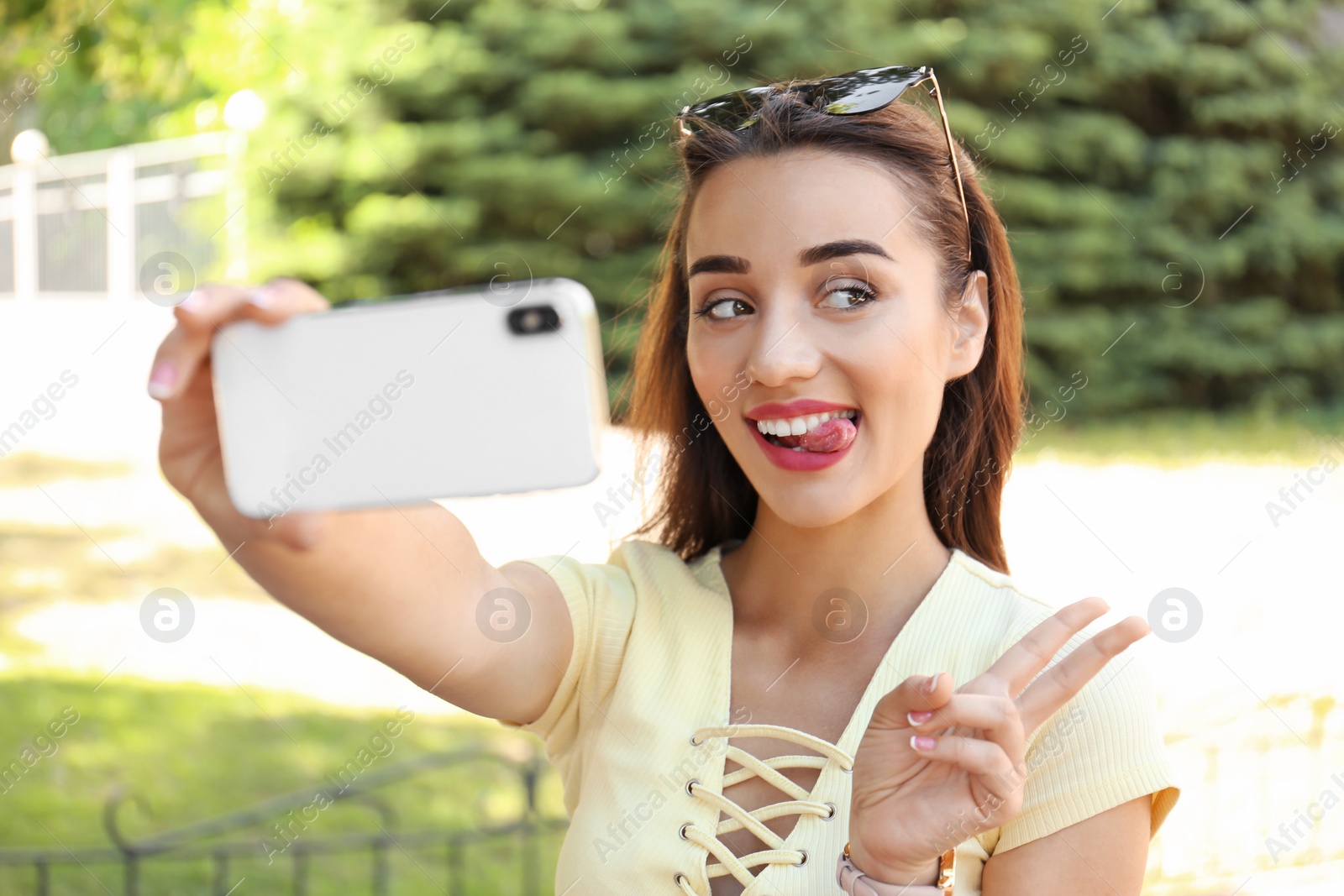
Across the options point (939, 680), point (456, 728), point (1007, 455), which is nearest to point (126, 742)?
point (456, 728)

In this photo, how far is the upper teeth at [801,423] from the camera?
1.54 metres

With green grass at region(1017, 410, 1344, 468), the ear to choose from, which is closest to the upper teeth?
the ear

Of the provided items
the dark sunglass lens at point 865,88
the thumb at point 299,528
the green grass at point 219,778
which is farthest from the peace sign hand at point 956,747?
the green grass at point 219,778

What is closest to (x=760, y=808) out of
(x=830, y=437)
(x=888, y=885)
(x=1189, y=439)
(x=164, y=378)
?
(x=888, y=885)

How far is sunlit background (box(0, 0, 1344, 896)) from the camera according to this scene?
410 centimetres

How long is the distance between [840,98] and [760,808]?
0.96m

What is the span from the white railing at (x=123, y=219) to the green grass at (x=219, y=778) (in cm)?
769

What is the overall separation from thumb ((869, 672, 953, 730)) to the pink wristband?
153 millimetres

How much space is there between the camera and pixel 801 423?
1.54 metres

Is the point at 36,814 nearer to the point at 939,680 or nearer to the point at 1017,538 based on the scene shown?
the point at 939,680

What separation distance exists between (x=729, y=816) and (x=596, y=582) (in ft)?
1.21

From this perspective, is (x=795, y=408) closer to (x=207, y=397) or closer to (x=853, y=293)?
(x=853, y=293)

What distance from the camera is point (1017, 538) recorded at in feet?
24.1

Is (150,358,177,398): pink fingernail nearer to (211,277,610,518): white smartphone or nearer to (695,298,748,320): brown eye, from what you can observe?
(211,277,610,518): white smartphone
